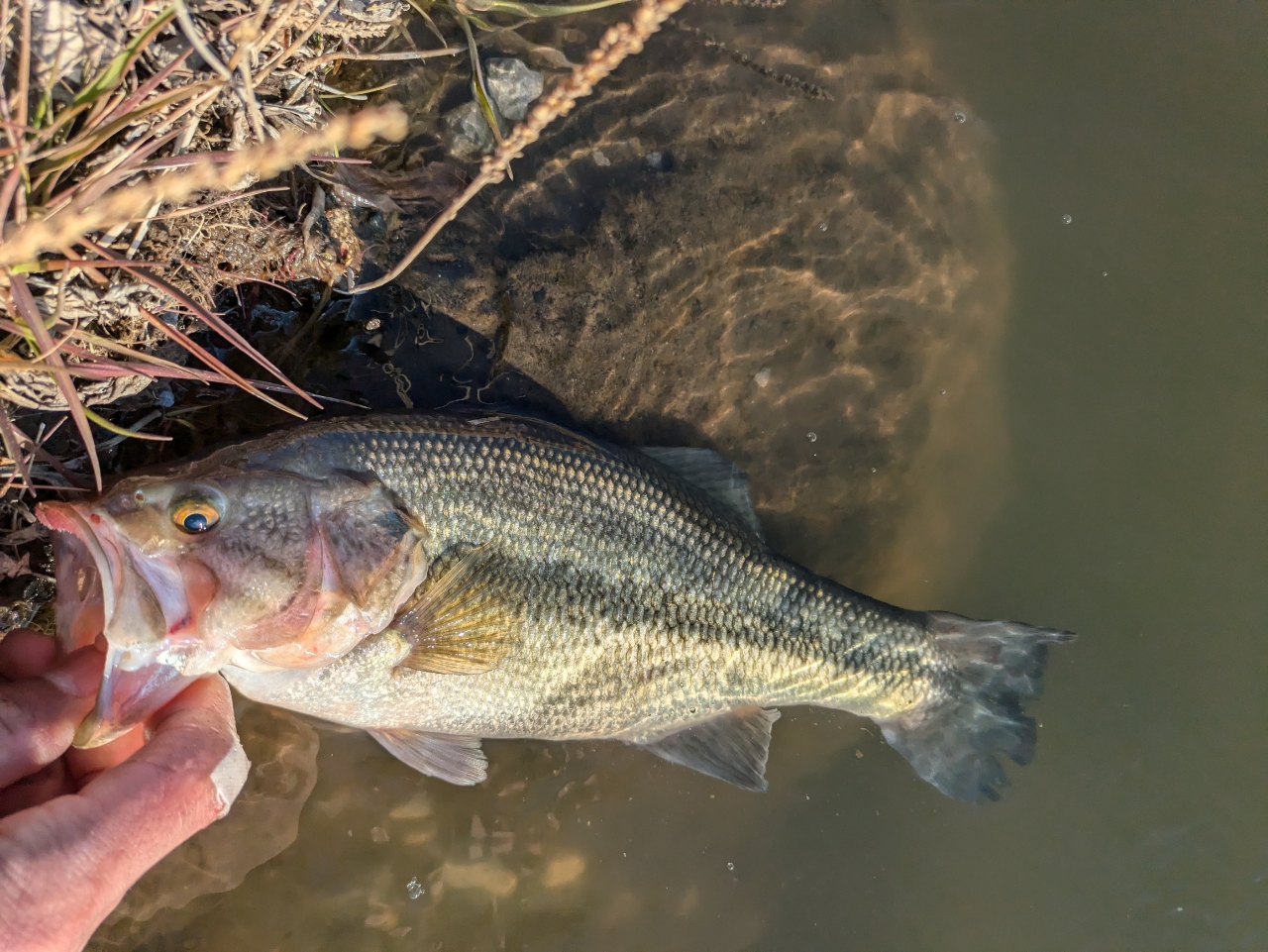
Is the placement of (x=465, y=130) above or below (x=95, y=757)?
above

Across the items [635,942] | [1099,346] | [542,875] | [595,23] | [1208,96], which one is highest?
[1208,96]

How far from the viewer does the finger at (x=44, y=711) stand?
2.44 metres

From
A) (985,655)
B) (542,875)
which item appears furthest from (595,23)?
(542,875)

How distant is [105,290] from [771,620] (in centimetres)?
300

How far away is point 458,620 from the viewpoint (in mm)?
2984

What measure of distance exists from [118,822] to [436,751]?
1.37 m

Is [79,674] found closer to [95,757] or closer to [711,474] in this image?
[95,757]

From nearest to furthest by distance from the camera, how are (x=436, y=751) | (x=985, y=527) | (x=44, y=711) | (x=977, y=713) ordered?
(x=44, y=711) → (x=436, y=751) → (x=977, y=713) → (x=985, y=527)

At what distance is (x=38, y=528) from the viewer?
314 centimetres

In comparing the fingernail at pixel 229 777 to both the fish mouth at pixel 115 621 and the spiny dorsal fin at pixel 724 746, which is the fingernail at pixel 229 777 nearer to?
the fish mouth at pixel 115 621

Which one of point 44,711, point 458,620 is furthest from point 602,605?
point 44,711

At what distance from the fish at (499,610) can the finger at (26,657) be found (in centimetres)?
29

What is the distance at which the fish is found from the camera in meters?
2.54

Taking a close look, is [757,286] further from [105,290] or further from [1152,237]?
[105,290]
